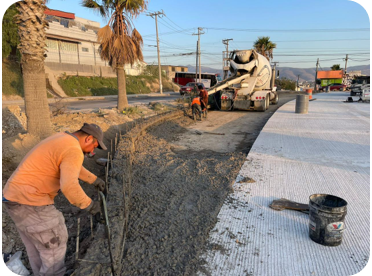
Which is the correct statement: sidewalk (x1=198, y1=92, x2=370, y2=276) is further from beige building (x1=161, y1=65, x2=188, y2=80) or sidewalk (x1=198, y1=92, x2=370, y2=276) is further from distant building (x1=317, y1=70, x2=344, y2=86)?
beige building (x1=161, y1=65, x2=188, y2=80)

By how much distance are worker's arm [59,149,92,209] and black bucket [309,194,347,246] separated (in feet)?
7.65

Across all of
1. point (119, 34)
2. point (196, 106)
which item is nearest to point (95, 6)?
point (119, 34)

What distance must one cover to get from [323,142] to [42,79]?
689cm

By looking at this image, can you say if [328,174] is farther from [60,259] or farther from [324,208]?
[60,259]

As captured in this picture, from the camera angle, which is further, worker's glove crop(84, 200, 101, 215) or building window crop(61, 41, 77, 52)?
building window crop(61, 41, 77, 52)

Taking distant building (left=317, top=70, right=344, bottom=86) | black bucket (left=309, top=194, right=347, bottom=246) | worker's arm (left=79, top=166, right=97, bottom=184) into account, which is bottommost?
black bucket (left=309, top=194, right=347, bottom=246)

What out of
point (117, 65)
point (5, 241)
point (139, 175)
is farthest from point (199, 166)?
point (117, 65)

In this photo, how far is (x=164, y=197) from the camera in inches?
151

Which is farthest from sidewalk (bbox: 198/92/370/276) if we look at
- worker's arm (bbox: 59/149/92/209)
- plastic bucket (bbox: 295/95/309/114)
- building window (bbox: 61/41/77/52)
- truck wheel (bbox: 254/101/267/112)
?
building window (bbox: 61/41/77/52)

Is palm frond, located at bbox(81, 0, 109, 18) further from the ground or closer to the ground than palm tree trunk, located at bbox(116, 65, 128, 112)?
further from the ground

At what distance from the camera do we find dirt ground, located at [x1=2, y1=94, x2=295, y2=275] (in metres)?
2.55

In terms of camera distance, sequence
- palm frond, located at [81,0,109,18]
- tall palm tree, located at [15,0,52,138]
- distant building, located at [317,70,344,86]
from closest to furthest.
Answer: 1. tall palm tree, located at [15,0,52,138]
2. palm frond, located at [81,0,109,18]
3. distant building, located at [317,70,344,86]

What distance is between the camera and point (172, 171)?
4.77 meters

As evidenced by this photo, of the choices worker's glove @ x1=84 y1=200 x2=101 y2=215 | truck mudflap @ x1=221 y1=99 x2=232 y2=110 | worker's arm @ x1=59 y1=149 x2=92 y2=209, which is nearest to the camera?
worker's arm @ x1=59 y1=149 x2=92 y2=209
